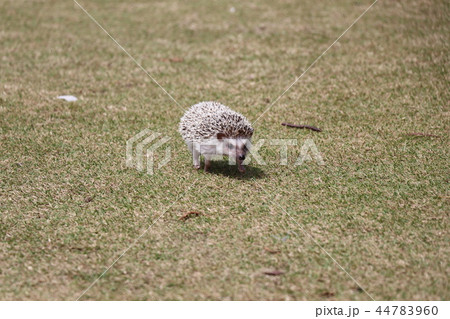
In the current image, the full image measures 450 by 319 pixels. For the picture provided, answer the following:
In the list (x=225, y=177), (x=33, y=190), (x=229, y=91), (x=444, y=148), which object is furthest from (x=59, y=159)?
(x=444, y=148)

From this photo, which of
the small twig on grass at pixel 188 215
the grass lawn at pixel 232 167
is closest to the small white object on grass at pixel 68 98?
the grass lawn at pixel 232 167

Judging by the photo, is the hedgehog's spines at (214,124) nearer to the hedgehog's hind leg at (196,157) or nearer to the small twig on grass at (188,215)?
the hedgehog's hind leg at (196,157)

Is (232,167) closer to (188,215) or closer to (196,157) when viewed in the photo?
(196,157)

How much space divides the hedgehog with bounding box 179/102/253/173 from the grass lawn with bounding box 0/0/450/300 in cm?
36

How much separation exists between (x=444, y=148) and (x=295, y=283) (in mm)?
3561

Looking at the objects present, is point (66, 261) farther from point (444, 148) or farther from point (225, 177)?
point (444, 148)

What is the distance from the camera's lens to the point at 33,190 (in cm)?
611

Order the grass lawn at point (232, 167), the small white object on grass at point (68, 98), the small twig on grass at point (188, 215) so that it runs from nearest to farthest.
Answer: the grass lawn at point (232, 167) → the small twig on grass at point (188, 215) → the small white object on grass at point (68, 98)

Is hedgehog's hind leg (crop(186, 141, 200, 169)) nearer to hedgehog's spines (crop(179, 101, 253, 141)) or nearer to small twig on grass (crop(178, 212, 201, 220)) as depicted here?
hedgehog's spines (crop(179, 101, 253, 141))

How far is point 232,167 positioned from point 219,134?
73 cm

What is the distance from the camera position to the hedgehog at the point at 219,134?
610 cm

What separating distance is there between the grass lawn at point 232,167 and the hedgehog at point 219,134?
1.20 ft
